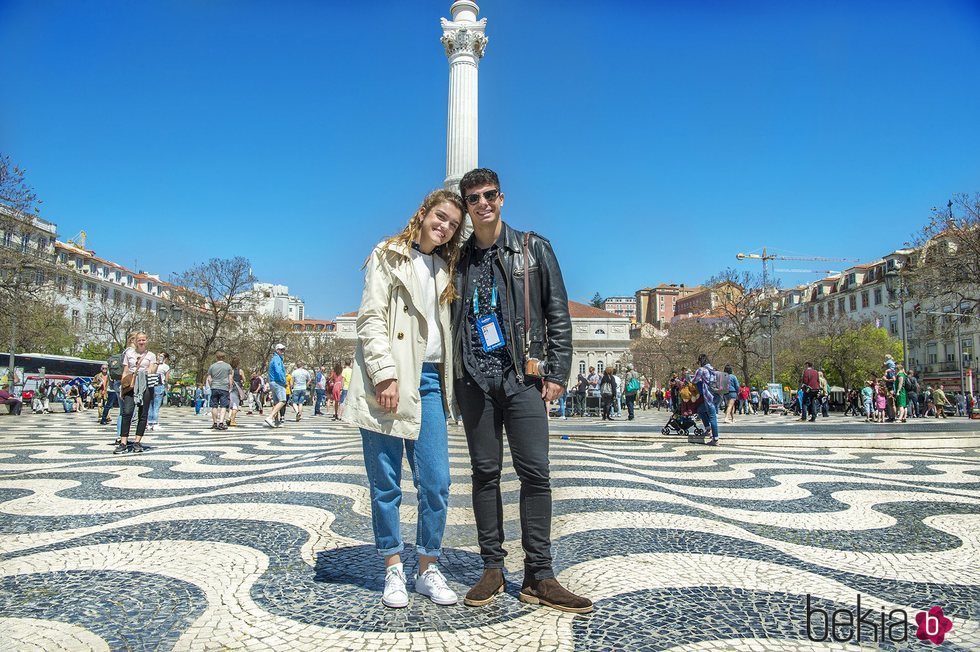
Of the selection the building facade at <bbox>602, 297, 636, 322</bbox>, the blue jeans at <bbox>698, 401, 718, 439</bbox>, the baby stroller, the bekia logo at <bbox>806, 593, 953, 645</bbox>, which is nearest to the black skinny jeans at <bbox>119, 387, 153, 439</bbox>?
the bekia logo at <bbox>806, 593, 953, 645</bbox>

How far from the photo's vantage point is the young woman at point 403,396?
241 centimetres

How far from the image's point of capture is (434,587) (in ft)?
7.86

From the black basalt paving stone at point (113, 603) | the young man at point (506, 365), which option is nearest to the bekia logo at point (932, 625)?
the young man at point (506, 365)

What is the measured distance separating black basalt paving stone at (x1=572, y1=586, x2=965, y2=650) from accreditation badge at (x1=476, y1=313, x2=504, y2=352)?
107 cm

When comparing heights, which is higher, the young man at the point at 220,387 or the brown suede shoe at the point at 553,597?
the young man at the point at 220,387

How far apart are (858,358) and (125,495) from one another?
48932 millimetres

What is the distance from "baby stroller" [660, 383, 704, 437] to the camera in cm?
1063

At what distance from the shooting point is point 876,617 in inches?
85.0

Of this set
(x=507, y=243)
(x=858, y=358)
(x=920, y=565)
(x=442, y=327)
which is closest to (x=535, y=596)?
(x=442, y=327)

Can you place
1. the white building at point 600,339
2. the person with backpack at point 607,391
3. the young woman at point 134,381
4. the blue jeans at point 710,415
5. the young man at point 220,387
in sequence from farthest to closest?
the white building at point 600,339 → the person with backpack at point 607,391 → the young man at point 220,387 → the blue jeans at point 710,415 → the young woman at point 134,381

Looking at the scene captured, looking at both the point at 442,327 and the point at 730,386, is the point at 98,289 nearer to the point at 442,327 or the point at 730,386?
the point at 730,386

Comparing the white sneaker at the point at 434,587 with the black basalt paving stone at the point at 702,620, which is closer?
the black basalt paving stone at the point at 702,620

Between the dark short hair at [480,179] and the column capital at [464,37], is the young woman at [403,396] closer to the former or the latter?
the dark short hair at [480,179]

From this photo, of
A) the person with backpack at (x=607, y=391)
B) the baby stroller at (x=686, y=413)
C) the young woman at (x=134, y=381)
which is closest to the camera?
the young woman at (x=134, y=381)
